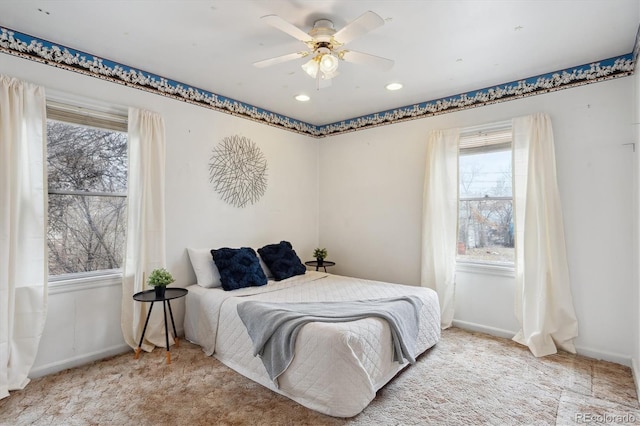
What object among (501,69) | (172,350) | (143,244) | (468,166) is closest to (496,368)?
(468,166)

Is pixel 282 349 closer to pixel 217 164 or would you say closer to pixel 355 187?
pixel 217 164

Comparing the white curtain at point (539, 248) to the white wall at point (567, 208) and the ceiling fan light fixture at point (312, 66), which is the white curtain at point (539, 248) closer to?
the white wall at point (567, 208)

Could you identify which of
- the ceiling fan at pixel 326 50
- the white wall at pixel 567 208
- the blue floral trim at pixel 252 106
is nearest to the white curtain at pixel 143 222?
the blue floral trim at pixel 252 106

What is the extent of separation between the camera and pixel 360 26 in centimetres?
196

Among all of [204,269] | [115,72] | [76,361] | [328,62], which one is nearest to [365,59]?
[328,62]

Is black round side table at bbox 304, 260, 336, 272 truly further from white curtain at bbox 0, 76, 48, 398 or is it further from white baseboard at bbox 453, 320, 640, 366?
white curtain at bbox 0, 76, 48, 398

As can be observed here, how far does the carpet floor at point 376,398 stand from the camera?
6.71 ft

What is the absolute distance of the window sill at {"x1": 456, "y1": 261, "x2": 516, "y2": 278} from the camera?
334 centimetres

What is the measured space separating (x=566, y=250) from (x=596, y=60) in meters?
1.65

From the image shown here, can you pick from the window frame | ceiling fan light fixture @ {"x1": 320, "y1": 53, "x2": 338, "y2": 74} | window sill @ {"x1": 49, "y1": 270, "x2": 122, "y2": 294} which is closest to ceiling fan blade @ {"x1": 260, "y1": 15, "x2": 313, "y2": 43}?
ceiling fan light fixture @ {"x1": 320, "y1": 53, "x2": 338, "y2": 74}

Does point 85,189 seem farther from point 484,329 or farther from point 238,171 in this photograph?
point 484,329

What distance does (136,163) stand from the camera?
118 inches

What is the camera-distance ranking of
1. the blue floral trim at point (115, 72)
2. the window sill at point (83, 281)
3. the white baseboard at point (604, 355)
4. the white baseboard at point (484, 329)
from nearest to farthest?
the blue floral trim at point (115, 72) < the window sill at point (83, 281) < the white baseboard at point (604, 355) < the white baseboard at point (484, 329)

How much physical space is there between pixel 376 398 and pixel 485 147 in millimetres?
2717
